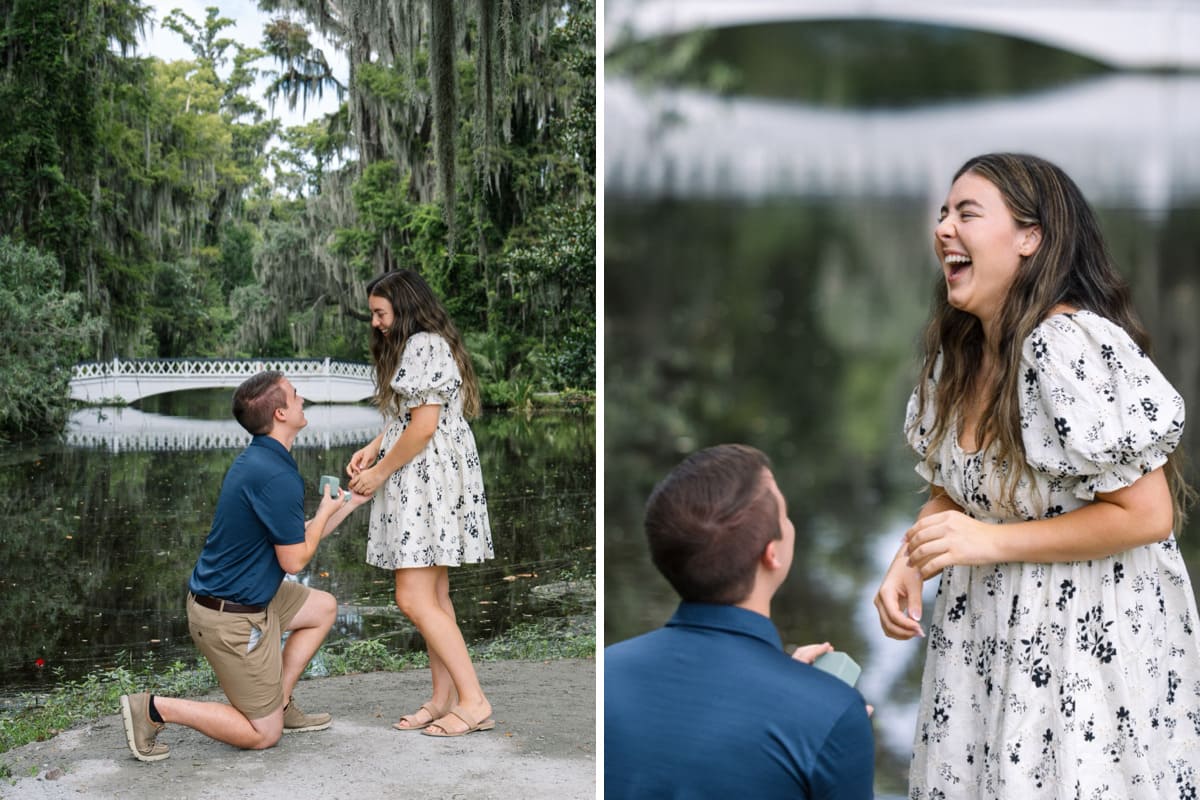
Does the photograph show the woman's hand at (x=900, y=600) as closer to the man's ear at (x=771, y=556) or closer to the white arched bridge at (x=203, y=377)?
the man's ear at (x=771, y=556)

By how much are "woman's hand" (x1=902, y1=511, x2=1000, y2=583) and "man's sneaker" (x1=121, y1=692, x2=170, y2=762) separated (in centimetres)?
196

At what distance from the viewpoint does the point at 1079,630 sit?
1.28m

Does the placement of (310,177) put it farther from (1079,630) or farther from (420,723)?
(1079,630)

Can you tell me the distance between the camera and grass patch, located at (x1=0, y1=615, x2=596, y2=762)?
290 cm

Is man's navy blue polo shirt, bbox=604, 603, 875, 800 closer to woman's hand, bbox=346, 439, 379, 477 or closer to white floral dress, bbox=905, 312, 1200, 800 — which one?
white floral dress, bbox=905, 312, 1200, 800

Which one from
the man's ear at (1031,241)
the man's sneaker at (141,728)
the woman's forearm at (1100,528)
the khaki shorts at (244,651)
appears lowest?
the man's sneaker at (141,728)

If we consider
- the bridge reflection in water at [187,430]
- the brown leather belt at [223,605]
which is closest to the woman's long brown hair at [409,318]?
the bridge reflection in water at [187,430]

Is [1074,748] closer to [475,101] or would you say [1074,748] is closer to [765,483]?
[765,483]

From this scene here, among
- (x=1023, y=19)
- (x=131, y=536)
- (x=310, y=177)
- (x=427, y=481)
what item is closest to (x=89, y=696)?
(x=131, y=536)

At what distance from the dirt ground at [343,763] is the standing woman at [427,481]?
0.10 meters

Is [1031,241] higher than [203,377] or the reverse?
higher

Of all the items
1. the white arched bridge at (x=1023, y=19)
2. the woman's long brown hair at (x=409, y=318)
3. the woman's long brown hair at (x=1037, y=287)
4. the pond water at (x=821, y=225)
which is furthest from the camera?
the pond water at (x=821, y=225)

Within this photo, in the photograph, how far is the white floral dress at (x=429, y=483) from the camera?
271 centimetres

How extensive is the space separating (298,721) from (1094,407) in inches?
85.9
